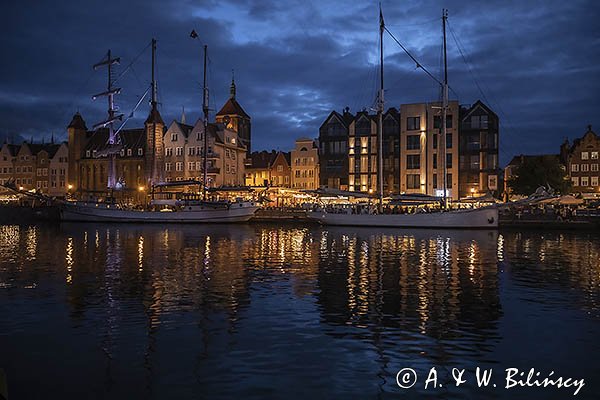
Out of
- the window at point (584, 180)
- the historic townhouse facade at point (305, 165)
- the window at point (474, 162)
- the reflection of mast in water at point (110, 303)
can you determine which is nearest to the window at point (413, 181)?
the window at point (474, 162)

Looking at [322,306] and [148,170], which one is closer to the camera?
[322,306]

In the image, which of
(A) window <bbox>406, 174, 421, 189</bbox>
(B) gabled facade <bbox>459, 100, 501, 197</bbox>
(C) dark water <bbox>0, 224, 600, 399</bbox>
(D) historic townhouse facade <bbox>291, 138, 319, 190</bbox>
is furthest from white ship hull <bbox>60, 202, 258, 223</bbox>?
(C) dark water <bbox>0, 224, 600, 399</bbox>

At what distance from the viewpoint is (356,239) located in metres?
46.5

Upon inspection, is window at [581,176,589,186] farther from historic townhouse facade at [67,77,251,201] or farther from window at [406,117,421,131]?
historic townhouse facade at [67,77,251,201]

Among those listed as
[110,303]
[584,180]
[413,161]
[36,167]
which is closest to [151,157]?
[36,167]

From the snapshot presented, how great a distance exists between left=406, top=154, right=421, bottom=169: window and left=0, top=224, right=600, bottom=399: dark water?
60.6 m

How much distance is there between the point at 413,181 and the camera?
90.1 meters

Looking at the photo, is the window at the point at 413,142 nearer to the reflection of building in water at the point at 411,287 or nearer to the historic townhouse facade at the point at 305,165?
the historic townhouse facade at the point at 305,165

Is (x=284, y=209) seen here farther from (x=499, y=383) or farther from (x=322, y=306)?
(x=499, y=383)

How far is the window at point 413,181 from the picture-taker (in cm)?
8962

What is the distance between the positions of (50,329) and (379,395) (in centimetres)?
955

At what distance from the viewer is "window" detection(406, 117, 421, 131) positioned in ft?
291

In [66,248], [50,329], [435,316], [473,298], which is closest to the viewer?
[50,329]

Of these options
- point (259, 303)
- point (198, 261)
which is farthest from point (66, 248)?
point (259, 303)
